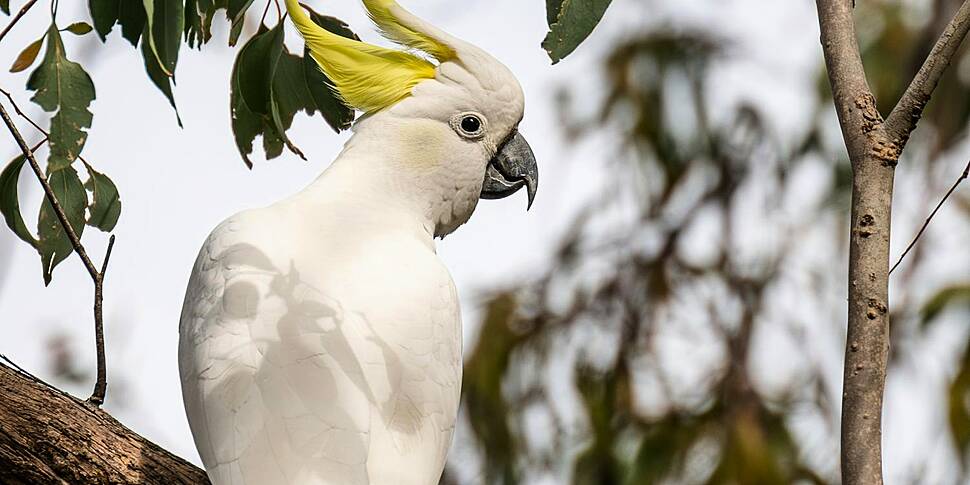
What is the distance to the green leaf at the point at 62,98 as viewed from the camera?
1886mm

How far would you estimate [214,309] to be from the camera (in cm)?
181

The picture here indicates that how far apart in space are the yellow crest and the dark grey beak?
0.81 ft

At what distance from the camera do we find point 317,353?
171 centimetres

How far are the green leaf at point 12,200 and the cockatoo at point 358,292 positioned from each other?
326 millimetres

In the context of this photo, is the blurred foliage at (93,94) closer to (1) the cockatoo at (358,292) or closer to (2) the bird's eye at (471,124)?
(1) the cockatoo at (358,292)

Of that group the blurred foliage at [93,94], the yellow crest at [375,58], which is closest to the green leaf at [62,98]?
the blurred foliage at [93,94]

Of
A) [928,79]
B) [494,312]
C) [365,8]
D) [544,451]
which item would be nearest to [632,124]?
[494,312]

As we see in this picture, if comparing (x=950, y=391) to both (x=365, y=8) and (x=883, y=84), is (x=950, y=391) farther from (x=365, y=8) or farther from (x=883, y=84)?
(x=365, y=8)

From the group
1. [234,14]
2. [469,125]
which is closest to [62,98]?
[234,14]

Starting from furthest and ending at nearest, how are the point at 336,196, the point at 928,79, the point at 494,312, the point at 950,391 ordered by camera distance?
the point at 494,312
the point at 950,391
the point at 336,196
the point at 928,79

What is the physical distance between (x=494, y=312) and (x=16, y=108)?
2976 millimetres

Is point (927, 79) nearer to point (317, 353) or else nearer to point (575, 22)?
point (575, 22)

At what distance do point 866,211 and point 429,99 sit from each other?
1.09m

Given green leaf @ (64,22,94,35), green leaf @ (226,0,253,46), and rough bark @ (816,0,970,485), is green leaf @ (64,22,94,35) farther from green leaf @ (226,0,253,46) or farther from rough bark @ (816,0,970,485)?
rough bark @ (816,0,970,485)
